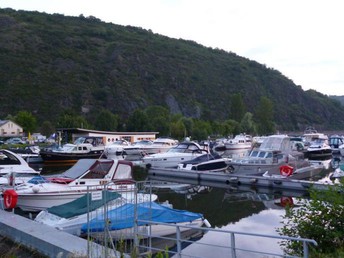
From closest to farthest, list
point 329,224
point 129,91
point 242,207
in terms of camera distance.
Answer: point 329,224
point 242,207
point 129,91

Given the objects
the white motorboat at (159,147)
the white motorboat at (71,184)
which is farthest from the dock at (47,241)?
the white motorboat at (159,147)

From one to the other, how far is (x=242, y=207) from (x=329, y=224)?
13814 millimetres

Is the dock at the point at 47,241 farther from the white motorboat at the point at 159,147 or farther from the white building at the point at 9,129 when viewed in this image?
the white building at the point at 9,129

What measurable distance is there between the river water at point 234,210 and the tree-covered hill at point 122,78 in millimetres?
72341

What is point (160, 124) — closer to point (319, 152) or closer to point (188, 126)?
point (188, 126)

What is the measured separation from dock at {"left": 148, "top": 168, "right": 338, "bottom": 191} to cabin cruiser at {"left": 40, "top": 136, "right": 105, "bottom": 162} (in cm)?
1245

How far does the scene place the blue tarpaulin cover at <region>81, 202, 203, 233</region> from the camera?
10.9 metres

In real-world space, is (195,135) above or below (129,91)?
below

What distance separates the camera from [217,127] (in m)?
100

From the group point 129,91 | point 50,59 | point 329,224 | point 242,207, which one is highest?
point 50,59

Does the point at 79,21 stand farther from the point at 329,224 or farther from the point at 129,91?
the point at 329,224

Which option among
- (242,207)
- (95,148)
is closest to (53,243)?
(242,207)

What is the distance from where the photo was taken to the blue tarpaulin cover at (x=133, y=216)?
35.8 ft

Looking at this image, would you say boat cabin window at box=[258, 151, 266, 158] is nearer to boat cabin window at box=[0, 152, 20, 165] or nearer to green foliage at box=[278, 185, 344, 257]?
boat cabin window at box=[0, 152, 20, 165]
